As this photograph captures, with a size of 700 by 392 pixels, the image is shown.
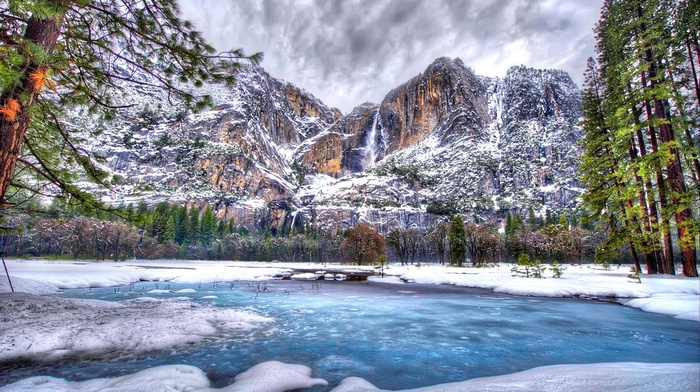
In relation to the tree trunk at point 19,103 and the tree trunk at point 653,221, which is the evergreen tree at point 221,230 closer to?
the tree trunk at point 653,221

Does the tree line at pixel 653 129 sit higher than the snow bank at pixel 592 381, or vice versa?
the tree line at pixel 653 129

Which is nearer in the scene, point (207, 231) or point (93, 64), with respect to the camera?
point (93, 64)

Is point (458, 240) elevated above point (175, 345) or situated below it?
above

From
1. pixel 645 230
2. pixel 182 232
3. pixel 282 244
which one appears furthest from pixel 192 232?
pixel 645 230

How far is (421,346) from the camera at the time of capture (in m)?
5.92

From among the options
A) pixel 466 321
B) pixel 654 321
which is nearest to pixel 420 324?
pixel 466 321

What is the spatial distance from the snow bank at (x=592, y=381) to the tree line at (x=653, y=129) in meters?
15.4

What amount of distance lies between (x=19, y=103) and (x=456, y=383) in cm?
709

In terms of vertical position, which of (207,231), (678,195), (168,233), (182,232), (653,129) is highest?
(653,129)

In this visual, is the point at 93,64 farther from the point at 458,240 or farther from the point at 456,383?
the point at 458,240

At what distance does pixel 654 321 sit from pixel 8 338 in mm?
15161

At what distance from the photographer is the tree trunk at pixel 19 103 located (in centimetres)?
427

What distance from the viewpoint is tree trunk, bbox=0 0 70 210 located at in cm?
427

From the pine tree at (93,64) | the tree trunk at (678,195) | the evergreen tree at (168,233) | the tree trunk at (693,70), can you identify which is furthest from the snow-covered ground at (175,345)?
the evergreen tree at (168,233)
